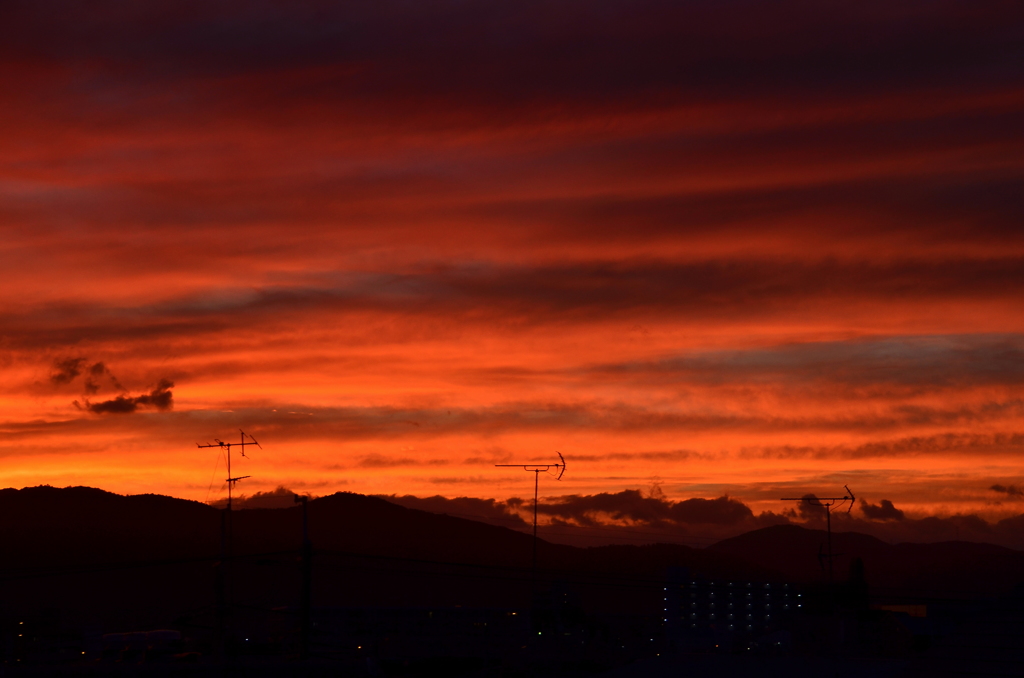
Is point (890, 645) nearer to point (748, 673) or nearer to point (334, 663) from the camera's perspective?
point (748, 673)

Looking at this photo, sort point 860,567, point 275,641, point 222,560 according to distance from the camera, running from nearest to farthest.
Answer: point 222,560, point 275,641, point 860,567

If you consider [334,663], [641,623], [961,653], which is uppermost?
[961,653]

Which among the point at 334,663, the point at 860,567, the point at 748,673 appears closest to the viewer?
the point at 748,673

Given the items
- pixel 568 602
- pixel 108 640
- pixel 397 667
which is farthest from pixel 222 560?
pixel 568 602

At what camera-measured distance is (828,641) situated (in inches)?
3883

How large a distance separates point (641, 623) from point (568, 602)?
46367mm

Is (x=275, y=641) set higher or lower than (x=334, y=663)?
lower

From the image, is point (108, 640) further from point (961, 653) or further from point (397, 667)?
point (961, 653)

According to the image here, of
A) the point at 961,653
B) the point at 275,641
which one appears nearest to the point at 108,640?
the point at 275,641

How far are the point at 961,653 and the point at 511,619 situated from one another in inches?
5191

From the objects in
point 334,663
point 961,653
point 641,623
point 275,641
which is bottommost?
point 641,623

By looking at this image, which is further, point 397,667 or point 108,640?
point 108,640

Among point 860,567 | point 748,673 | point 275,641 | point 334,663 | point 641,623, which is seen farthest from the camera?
point 641,623

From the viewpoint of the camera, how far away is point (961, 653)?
109 ft
